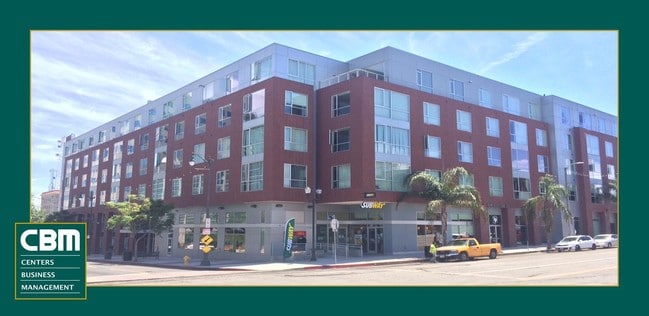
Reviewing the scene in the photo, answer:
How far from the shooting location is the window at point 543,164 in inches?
2155

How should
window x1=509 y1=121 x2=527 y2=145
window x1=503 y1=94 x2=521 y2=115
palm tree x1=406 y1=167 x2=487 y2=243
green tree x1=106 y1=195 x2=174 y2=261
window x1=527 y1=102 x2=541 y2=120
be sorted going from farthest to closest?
window x1=527 y1=102 x2=541 y2=120, window x1=503 y1=94 x2=521 y2=115, window x1=509 y1=121 x2=527 y2=145, green tree x1=106 y1=195 x2=174 y2=261, palm tree x1=406 y1=167 x2=487 y2=243

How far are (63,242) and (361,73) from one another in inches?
1317

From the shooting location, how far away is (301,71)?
42.6 meters

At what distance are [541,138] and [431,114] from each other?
19.1 metres

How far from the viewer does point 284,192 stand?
38.4m

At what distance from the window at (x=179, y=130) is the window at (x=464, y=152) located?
2683cm

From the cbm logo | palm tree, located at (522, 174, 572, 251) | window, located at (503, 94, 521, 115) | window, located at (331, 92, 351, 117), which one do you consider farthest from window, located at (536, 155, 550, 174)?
the cbm logo

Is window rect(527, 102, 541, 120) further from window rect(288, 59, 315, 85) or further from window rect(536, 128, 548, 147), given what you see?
window rect(288, 59, 315, 85)

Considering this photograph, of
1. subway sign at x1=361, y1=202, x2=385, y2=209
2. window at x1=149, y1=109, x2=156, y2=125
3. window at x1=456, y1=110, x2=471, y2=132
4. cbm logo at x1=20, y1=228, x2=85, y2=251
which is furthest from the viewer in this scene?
window at x1=149, y1=109, x2=156, y2=125

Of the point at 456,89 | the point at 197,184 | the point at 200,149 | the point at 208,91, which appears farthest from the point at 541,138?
the point at 197,184

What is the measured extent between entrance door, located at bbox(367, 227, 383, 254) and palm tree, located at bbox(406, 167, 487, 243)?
409 cm

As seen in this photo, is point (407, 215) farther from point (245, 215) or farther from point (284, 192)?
point (245, 215)

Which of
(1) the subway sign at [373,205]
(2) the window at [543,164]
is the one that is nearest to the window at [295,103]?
(1) the subway sign at [373,205]

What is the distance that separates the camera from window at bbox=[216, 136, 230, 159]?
44188mm
